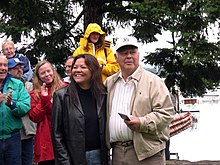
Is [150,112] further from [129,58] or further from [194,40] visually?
[194,40]

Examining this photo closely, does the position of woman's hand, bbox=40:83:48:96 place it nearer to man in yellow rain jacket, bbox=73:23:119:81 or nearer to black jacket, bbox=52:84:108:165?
black jacket, bbox=52:84:108:165

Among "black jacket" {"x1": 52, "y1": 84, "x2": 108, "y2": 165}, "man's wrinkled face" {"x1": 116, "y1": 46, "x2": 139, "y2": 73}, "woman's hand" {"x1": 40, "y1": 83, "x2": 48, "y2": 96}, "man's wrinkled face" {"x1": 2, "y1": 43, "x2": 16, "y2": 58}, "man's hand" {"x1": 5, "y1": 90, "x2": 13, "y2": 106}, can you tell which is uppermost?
"man's wrinkled face" {"x1": 2, "y1": 43, "x2": 16, "y2": 58}

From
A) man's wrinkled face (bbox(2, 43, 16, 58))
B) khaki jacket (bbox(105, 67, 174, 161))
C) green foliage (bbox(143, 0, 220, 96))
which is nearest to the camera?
khaki jacket (bbox(105, 67, 174, 161))

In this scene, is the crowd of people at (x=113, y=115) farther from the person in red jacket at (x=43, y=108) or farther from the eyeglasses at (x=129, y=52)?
the person in red jacket at (x=43, y=108)

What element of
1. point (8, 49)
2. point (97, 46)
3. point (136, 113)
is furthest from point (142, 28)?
point (136, 113)

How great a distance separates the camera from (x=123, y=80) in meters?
3.57

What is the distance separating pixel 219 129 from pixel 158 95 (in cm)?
2428

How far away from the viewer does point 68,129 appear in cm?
340

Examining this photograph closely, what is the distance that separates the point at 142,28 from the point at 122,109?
6.71 meters

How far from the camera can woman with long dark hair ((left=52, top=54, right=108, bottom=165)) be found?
3375 millimetres

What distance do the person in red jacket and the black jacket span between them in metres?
0.56

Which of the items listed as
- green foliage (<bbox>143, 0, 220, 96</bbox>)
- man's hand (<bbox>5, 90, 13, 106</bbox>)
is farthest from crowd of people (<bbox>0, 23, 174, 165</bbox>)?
green foliage (<bbox>143, 0, 220, 96</bbox>)

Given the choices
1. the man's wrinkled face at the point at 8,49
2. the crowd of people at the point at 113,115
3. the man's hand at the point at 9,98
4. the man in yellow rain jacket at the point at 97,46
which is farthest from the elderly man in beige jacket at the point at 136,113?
the man's wrinkled face at the point at 8,49

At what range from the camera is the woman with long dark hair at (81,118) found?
11.1ft
